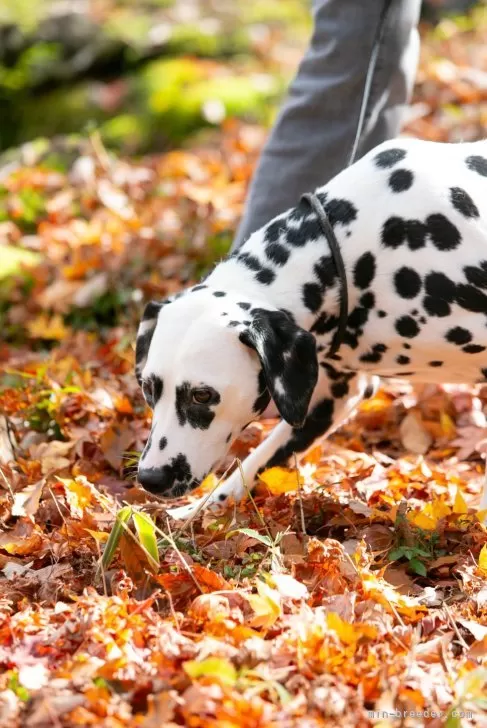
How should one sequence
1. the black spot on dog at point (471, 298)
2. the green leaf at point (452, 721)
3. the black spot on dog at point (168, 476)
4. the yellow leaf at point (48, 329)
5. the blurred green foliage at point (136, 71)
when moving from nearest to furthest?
the green leaf at point (452, 721)
the black spot on dog at point (168, 476)
the black spot on dog at point (471, 298)
the yellow leaf at point (48, 329)
the blurred green foliage at point (136, 71)

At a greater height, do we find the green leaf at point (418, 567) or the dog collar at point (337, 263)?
the dog collar at point (337, 263)

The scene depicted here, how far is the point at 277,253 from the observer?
12.3 feet

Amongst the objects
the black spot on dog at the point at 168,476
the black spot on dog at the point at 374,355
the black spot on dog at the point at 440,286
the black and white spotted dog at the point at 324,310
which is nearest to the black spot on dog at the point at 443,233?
the black and white spotted dog at the point at 324,310

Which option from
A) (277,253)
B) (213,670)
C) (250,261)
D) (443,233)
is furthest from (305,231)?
(213,670)

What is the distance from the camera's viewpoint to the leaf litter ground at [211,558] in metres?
2.55

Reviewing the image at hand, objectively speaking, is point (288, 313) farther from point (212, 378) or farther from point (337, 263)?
point (212, 378)

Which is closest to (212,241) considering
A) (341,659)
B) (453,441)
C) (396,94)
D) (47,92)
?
(396,94)

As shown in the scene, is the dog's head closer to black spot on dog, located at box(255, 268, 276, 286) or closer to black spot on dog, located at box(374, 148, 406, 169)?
black spot on dog, located at box(255, 268, 276, 286)

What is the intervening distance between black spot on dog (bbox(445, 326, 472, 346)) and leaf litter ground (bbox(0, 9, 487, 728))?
2.07 feet

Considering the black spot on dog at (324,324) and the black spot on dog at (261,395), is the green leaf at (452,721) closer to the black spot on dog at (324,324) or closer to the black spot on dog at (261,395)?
the black spot on dog at (261,395)

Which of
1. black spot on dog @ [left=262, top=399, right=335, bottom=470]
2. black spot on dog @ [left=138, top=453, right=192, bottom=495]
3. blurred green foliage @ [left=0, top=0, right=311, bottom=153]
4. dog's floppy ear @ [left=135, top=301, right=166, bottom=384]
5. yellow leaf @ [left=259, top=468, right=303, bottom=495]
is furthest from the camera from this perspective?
blurred green foliage @ [left=0, top=0, right=311, bottom=153]

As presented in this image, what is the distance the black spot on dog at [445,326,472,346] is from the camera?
11.9 feet

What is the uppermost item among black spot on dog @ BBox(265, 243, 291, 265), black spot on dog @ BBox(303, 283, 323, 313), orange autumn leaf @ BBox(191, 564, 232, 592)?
black spot on dog @ BBox(265, 243, 291, 265)

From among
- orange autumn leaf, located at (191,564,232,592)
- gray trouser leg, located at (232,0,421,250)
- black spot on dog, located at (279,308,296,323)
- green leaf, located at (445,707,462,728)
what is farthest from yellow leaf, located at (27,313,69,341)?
green leaf, located at (445,707,462,728)
